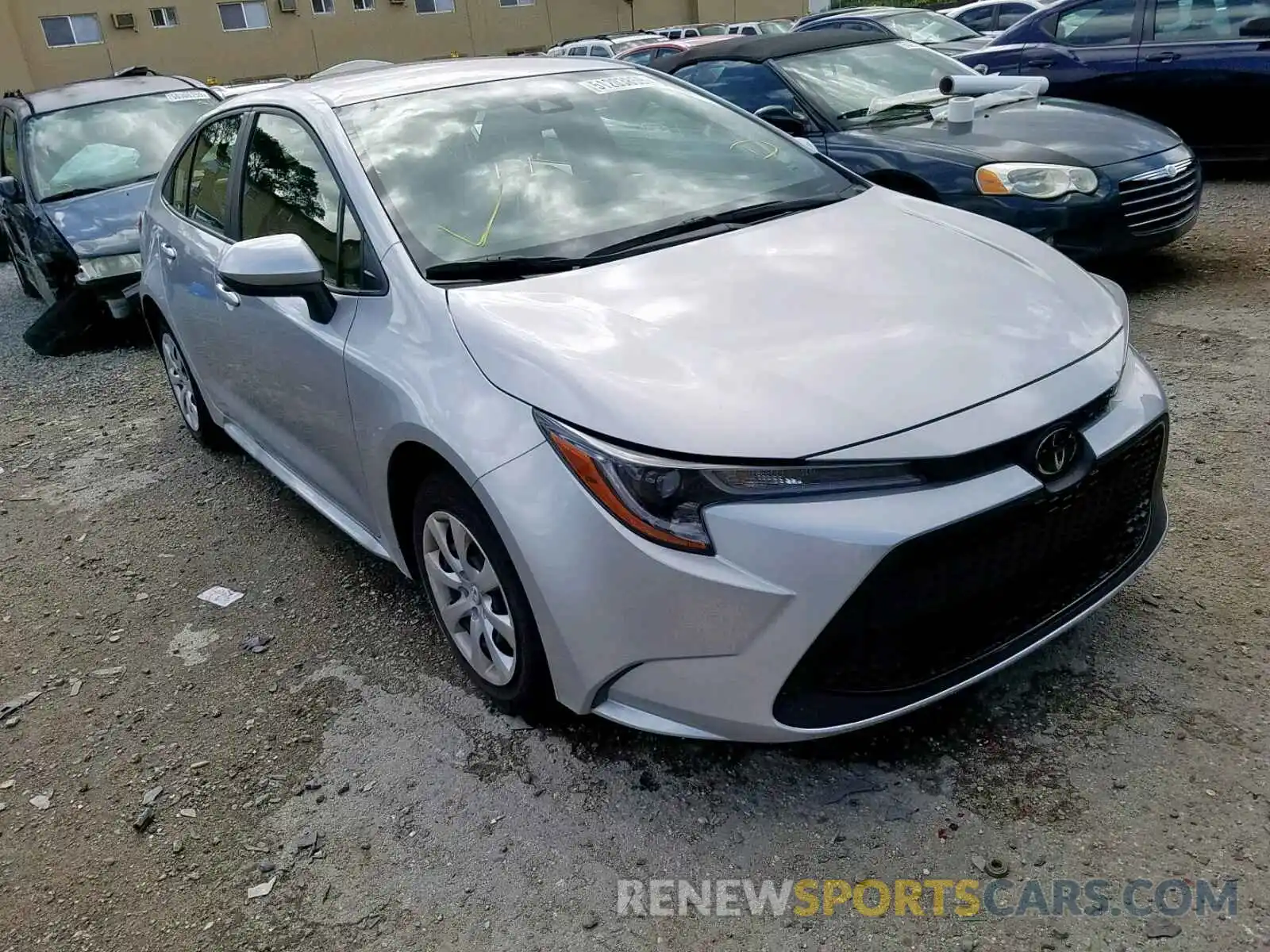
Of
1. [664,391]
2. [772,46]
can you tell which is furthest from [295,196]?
[772,46]

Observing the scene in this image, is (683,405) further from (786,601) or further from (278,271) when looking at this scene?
(278,271)

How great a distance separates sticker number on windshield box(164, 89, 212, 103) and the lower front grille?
26.1 feet

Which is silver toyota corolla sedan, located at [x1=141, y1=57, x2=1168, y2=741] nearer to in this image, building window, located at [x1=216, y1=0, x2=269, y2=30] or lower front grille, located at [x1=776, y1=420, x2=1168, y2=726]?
lower front grille, located at [x1=776, y1=420, x2=1168, y2=726]

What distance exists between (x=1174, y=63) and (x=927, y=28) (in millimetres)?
5349

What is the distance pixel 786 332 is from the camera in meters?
2.40

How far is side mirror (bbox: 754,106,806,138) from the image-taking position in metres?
6.00

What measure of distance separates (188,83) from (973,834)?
28.4 feet

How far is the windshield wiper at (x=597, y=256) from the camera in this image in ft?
9.09

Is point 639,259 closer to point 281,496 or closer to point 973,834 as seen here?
point 973,834

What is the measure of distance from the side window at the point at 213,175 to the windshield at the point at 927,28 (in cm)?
953

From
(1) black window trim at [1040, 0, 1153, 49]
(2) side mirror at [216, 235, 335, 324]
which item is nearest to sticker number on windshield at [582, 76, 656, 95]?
(2) side mirror at [216, 235, 335, 324]

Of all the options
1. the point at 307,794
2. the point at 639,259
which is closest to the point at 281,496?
the point at 307,794

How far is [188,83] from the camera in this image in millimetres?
8477

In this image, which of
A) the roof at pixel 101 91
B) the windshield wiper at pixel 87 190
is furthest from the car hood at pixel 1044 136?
the roof at pixel 101 91
